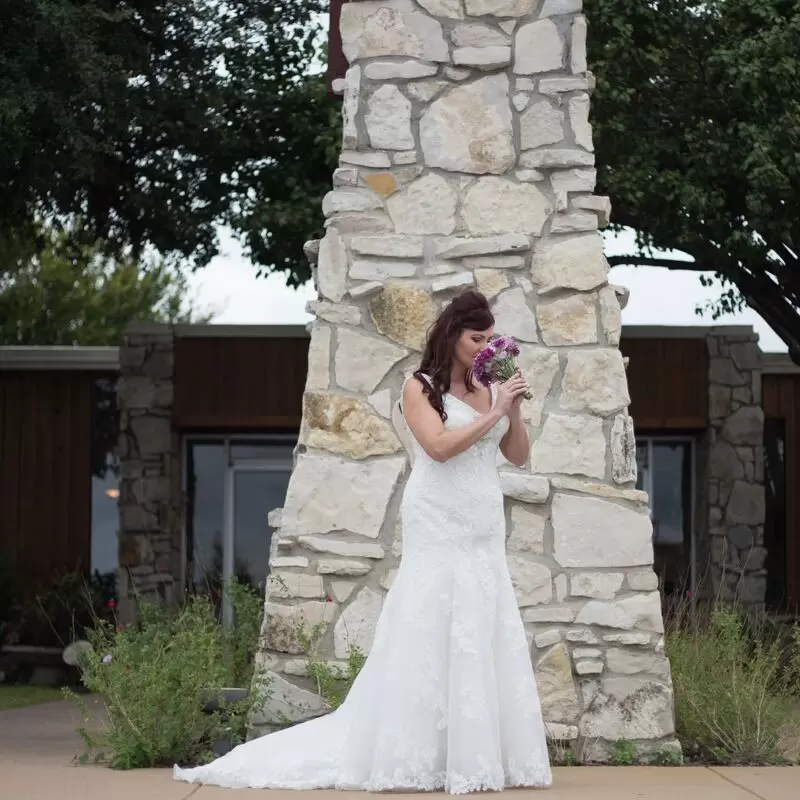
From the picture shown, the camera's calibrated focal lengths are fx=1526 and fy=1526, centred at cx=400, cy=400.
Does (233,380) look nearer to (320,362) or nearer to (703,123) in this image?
(703,123)

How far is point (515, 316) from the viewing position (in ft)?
25.8

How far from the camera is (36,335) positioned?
35.6m

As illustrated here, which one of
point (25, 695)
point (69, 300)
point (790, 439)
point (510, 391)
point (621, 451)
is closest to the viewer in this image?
point (510, 391)

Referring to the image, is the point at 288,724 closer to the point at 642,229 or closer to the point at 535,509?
the point at 535,509

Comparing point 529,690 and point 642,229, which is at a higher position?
point 642,229

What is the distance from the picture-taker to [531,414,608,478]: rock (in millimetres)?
7754

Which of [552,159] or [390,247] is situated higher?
[552,159]

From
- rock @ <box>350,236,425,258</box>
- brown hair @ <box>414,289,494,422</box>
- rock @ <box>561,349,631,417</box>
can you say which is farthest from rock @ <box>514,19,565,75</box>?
brown hair @ <box>414,289,494,422</box>

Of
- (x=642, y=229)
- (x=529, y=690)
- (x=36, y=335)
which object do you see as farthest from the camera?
(x=36, y=335)

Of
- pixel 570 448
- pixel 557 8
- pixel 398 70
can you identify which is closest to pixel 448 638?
pixel 570 448

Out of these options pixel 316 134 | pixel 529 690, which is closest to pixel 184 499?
pixel 316 134

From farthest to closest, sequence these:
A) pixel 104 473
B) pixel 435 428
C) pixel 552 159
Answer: pixel 104 473 < pixel 552 159 < pixel 435 428

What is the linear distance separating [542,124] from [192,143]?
27.5ft

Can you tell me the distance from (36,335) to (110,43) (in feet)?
73.2
